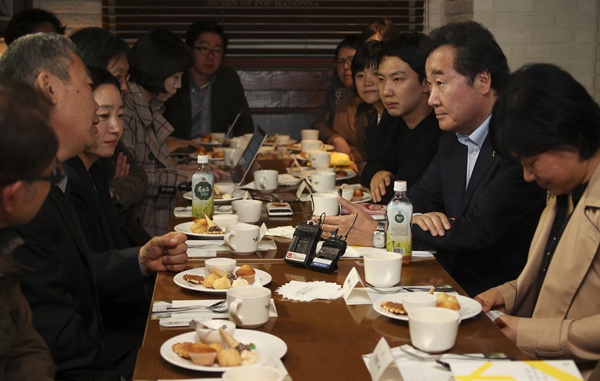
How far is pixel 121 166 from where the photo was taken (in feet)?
12.8

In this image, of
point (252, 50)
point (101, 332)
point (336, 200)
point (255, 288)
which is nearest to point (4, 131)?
point (255, 288)

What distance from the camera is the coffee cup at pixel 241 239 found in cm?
253

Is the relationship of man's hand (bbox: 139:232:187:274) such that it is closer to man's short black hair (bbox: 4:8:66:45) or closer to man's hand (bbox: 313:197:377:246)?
man's hand (bbox: 313:197:377:246)

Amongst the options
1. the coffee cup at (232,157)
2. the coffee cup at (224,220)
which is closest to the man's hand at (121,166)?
the coffee cup at (232,157)

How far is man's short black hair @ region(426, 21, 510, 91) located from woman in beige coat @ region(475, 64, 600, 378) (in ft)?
2.67

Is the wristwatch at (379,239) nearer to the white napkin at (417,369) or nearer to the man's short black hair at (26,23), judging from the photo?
the white napkin at (417,369)

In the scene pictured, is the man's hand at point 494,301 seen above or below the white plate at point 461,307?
below

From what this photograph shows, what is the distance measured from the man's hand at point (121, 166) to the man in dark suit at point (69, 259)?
1.31 m

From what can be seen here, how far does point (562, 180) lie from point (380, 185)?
1.61 metres

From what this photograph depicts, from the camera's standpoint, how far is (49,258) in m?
2.07

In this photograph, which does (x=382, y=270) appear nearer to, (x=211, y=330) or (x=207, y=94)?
(x=211, y=330)

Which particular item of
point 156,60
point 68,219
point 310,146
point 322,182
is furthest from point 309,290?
point 310,146

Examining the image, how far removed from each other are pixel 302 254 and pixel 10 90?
110 cm

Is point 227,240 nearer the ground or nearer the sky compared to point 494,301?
nearer the sky
